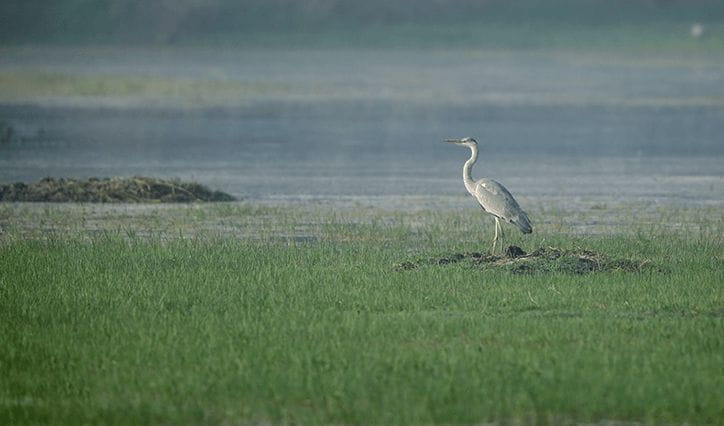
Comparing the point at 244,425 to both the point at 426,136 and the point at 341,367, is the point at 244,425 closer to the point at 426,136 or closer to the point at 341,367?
the point at 341,367

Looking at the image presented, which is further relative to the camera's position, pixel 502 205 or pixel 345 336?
pixel 502 205

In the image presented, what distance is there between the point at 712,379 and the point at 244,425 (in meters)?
3.17

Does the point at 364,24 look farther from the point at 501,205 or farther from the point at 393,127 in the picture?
the point at 501,205

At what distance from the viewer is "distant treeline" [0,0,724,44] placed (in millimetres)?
147375

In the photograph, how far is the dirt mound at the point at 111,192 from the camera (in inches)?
964

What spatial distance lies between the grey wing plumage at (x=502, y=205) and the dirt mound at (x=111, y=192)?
25.9 ft

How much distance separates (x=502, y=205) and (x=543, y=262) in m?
1.37

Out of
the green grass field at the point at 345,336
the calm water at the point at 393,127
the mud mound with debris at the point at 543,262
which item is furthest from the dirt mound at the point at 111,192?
the mud mound with debris at the point at 543,262

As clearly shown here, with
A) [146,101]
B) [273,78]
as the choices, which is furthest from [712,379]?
[273,78]

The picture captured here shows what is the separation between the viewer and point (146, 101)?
287ft

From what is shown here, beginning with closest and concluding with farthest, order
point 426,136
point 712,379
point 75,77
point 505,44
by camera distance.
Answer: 1. point 712,379
2. point 426,136
3. point 75,77
4. point 505,44

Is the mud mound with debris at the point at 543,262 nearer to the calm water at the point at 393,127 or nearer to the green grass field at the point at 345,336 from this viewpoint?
the green grass field at the point at 345,336

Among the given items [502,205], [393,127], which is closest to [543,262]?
[502,205]

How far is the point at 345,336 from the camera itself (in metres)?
12.8
